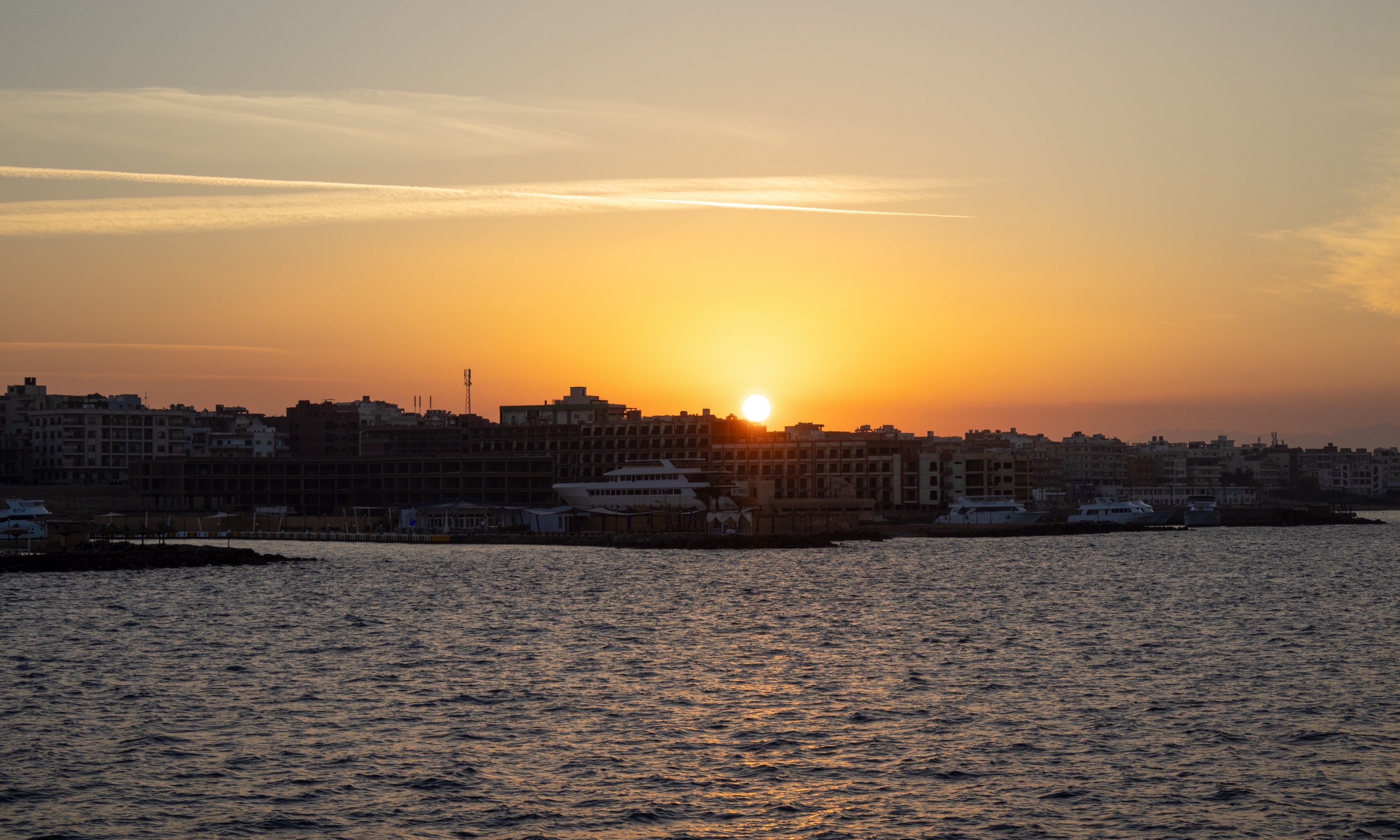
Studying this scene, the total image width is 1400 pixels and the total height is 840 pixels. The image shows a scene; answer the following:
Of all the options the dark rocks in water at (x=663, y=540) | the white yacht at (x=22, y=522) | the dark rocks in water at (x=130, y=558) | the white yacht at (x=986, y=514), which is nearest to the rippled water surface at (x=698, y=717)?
the dark rocks in water at (x=130, y=558)

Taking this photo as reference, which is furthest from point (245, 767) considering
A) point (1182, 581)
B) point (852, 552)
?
point (852, 552)

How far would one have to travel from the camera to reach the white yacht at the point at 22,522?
13538 centimetres

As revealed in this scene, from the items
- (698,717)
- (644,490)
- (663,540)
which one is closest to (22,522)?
(663,540)

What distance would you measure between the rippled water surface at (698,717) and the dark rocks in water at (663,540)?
211ft

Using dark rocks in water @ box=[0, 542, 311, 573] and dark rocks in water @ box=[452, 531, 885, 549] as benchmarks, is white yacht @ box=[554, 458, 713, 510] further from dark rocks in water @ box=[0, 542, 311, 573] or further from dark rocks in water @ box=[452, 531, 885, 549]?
dark rocks in water @ box=[0, 542, 311, 573]

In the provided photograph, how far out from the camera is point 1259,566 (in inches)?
4542

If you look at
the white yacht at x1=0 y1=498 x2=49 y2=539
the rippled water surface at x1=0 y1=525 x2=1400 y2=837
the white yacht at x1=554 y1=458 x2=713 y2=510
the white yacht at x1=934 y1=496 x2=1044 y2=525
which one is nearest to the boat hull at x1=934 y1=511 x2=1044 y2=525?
the white yacht at x1=934 y1=496 x2=1044 y2=525

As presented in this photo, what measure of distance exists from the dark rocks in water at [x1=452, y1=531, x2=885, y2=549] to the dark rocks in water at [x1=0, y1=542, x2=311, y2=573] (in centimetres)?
3474

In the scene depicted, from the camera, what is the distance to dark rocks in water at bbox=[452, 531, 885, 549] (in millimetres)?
144500

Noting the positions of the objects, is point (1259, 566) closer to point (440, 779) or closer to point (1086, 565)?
point (1086, 565)

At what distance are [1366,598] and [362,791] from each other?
70.3m

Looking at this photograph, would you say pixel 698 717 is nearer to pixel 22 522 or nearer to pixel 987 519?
pixel 22 522

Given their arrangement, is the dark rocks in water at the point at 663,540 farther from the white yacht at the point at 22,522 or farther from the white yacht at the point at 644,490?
the white yacht at the point at 22,522

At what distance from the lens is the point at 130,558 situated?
110438mm
